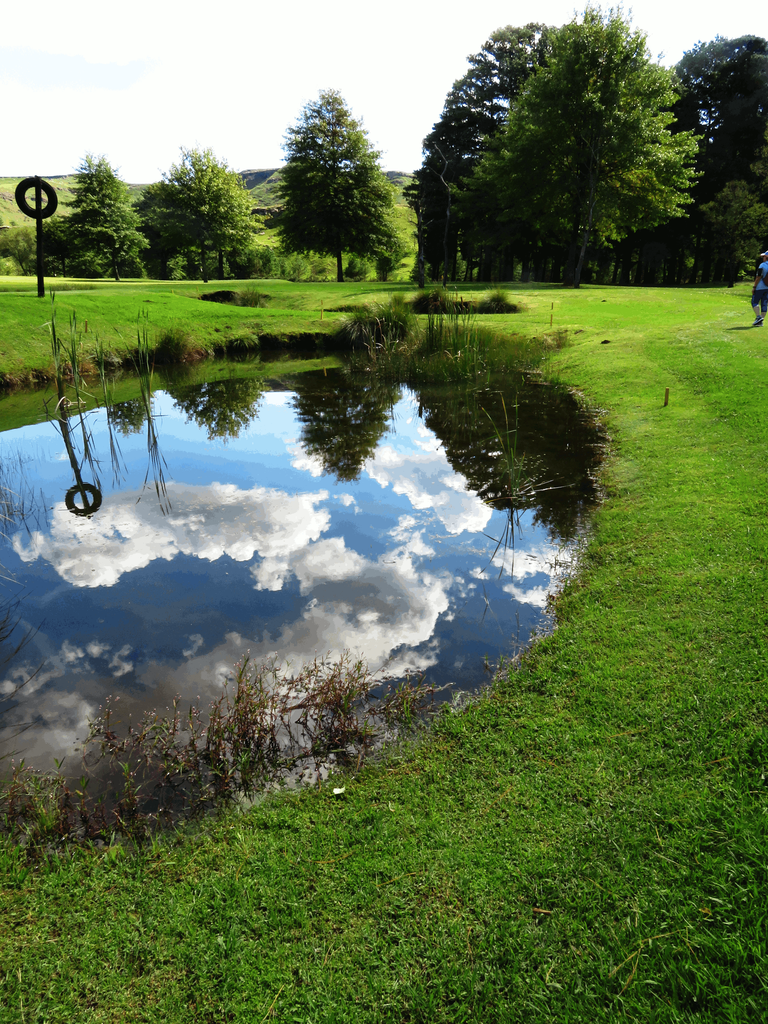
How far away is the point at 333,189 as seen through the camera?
34750mm

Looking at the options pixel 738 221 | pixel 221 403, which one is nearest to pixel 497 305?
pixel 221 403

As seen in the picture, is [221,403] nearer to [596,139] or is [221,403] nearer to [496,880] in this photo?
[496,880]

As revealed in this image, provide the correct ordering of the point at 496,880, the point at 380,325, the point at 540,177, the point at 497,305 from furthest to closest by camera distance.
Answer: the point at 540,177
the point at 497,305
the point at 380,325
the point at 496,880

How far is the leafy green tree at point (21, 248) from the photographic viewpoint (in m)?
70.9

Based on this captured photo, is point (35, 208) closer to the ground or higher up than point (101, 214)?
closer to the ground

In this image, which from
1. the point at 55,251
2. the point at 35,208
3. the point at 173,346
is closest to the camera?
the point at 35,208

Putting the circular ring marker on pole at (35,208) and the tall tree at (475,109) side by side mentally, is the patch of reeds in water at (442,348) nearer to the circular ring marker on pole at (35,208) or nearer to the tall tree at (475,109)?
the circular ring marker on pole at (35,208)

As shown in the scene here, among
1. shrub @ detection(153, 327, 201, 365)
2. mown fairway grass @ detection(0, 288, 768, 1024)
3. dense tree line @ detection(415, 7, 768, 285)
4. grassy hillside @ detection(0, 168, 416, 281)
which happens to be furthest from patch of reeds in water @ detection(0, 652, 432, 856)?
dense tree line @ detection(415, 7, 768, 285)

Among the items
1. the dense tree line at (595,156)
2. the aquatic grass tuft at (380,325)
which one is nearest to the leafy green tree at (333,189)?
the dense tree line at (595,156)

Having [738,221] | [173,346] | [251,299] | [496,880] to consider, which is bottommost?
[496,880]

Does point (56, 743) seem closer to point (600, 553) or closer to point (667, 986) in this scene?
point (667, 986)

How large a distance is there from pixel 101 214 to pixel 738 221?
45378 mm

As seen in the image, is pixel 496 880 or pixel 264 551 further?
pixel 264 551

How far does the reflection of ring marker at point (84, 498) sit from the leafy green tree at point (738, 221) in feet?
130
